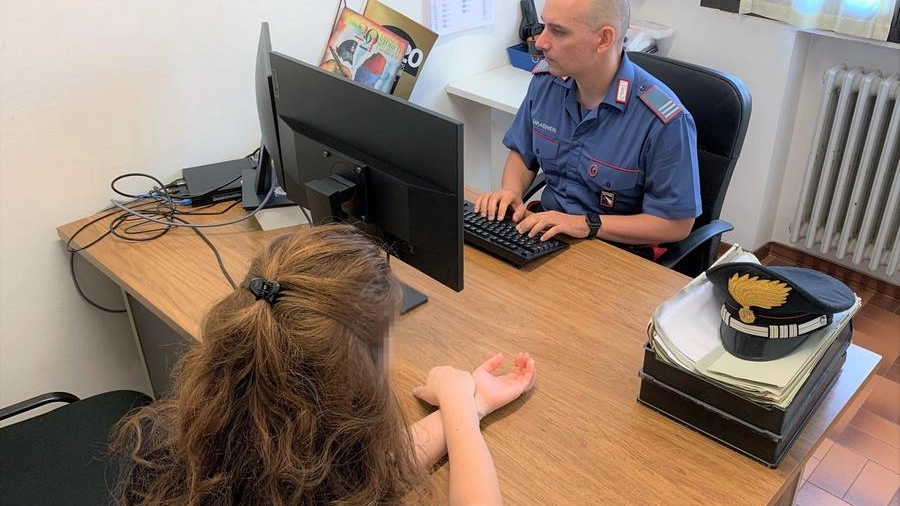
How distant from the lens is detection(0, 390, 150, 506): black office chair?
1.38m

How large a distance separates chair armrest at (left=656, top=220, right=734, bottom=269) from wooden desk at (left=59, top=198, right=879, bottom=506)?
0.58 ft

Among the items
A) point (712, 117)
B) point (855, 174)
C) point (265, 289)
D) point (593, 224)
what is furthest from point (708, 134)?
point (265, 289)

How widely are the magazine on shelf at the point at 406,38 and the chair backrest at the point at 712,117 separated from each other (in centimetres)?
66

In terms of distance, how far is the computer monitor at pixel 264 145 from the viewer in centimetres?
154

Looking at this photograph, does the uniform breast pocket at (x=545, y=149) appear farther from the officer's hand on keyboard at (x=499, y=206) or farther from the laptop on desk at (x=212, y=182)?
the laptop on desk at (x=212, y=182)

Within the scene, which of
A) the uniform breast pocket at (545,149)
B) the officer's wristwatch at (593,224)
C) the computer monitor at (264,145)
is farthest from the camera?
the uniform breast pocket at (545,149)

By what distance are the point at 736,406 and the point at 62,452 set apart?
1.24m

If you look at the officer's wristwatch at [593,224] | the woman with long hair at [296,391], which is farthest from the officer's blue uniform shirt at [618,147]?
the woman with long hair at [296,391]

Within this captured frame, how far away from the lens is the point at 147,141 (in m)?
1.81

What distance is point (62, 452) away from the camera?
147 cm

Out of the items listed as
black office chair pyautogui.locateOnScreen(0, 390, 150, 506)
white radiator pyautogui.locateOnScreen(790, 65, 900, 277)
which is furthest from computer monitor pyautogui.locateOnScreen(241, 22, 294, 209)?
white radiator pyautogui.locateOnScreen(790, 65, 900, 277)

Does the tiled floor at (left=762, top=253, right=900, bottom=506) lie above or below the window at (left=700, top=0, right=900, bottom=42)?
below

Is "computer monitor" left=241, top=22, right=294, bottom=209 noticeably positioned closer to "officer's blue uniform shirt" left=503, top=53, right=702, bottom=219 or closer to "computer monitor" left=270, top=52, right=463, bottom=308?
"computer monitor" left=270, top=52, right=463, bottom=308

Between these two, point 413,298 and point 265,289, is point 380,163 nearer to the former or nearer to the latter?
point 413,298
